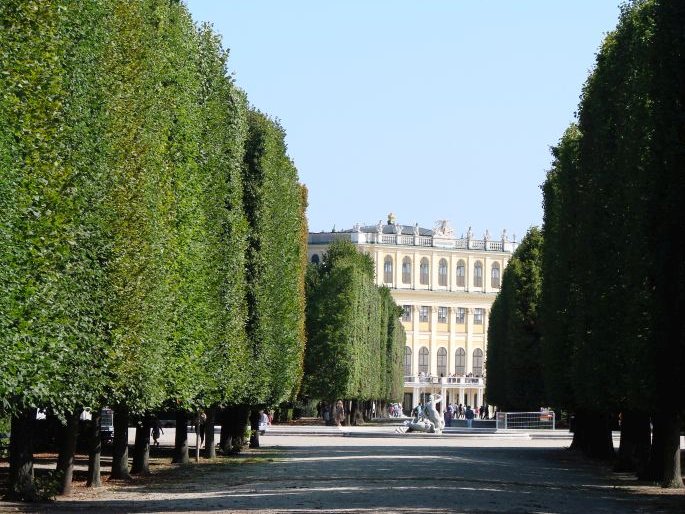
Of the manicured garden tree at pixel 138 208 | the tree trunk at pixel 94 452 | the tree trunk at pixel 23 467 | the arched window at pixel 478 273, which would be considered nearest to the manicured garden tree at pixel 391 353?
the arched window at pixel 478 273

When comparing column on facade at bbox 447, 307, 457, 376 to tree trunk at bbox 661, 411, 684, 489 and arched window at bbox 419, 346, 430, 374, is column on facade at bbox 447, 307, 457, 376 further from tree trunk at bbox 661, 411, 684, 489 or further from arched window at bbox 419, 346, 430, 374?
tree trunk at bbox 661, 411, 684, 489

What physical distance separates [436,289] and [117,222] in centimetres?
15708

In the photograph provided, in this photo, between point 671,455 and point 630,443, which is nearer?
point 671,455

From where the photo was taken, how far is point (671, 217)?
28109 mm

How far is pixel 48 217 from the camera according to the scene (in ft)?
73.3

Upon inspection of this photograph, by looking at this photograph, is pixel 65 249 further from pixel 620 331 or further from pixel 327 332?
pixel 327 332

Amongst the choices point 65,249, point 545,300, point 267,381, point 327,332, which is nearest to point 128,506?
point 65,249

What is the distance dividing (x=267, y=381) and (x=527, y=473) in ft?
35.7

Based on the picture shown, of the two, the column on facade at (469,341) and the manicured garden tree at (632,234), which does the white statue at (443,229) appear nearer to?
the column on facade at (469,341)

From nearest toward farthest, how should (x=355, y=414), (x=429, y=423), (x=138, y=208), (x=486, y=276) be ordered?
(x=138, y=208) → (x=429, y=423) → (x=355, y=414) → (x=486, y=276)

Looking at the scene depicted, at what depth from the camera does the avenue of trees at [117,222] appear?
848 inches

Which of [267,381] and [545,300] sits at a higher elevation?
[545,300]

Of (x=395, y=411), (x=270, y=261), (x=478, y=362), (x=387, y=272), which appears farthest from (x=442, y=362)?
(x=270, y=261)

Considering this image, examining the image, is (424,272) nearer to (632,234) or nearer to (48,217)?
(632,234)
